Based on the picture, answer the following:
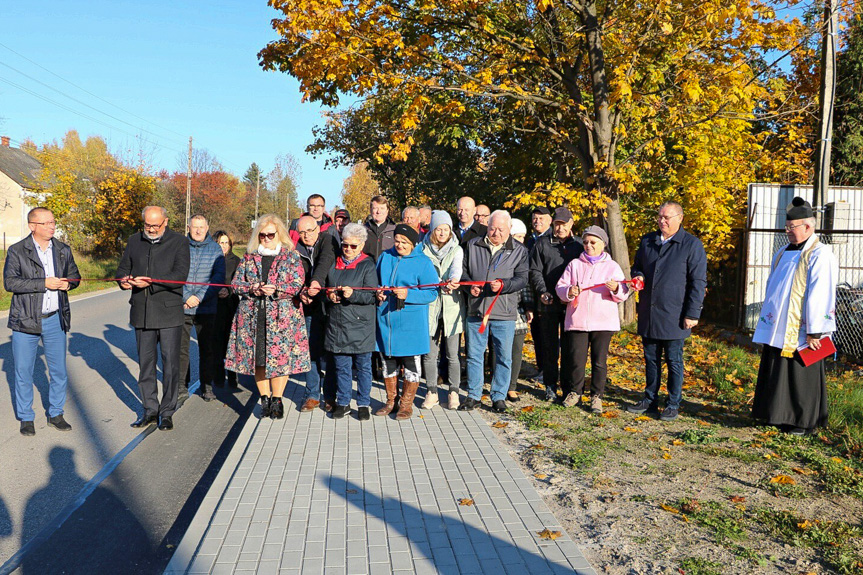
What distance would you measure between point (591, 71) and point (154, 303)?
8802 millimetres

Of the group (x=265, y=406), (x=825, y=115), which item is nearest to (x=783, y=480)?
(x=265, y=406)

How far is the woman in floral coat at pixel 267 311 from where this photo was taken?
6.59m

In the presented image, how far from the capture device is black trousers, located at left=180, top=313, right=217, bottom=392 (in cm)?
797

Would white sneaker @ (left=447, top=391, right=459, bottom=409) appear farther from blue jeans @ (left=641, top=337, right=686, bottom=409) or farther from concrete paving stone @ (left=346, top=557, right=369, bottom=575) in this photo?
concrete paving stone @ (left=346, top=557, right=369, bottom=575)

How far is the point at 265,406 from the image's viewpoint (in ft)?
22.6

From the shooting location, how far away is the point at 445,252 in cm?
711

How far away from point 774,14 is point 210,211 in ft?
187

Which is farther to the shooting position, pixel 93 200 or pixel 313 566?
pixel 93 200

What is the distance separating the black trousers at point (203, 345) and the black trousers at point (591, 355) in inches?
161

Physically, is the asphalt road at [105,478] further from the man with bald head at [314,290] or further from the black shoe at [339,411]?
the black shoe at [339,411]

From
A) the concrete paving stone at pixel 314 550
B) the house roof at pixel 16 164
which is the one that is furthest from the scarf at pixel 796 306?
the house roof at pixel 16 164

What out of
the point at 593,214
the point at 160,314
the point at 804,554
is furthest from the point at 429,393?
the point at 593,214

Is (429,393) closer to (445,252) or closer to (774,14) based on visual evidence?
(445,252)

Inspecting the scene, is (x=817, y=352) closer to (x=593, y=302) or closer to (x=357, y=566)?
(x=593, y=302)
